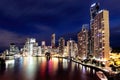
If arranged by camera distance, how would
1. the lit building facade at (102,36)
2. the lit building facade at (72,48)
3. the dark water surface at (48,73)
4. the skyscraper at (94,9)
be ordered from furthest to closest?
the lit building facade at (72,48), the skyscraper at (94,9), the lit building facade at (102,36), the dark water surface at (48,73)

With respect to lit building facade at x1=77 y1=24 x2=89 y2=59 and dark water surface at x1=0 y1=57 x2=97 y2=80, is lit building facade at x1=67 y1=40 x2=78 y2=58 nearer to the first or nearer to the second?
lit building facade at x1=77 y1=24 x2=89 y2=59

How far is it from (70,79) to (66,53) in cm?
13175

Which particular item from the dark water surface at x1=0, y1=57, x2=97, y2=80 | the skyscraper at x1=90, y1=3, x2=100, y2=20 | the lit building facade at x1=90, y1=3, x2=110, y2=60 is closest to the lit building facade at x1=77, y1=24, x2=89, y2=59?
the skyscraper at x1=90, y1=3, x2=100, y2=20

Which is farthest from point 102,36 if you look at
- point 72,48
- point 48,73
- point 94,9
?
point 72,48

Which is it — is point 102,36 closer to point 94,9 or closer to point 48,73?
point 48,73

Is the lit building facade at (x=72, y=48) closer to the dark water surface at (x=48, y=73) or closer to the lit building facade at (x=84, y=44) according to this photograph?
the lit building facade at (x=84, y=44)

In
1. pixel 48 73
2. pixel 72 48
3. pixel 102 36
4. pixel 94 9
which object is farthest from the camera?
pixel 72 48

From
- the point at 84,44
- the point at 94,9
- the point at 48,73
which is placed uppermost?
the point at 94,9

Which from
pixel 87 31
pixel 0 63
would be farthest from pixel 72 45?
pixel 0 63

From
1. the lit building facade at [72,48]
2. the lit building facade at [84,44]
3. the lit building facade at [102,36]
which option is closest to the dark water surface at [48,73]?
the lit building facade at [102,36]

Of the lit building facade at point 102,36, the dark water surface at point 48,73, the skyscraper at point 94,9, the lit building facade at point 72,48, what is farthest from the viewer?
the lit building facade at point 72,48

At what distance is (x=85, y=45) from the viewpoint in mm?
111875

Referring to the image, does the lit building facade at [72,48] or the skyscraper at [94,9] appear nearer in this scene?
the skyscraper at [94,9]

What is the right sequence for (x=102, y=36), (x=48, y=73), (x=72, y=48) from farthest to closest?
1. (x=72, y=48)
2. (x=102, y=36)
3. (x=48, y=73)
